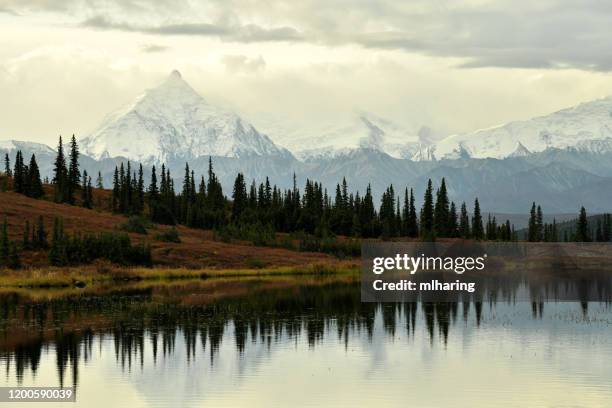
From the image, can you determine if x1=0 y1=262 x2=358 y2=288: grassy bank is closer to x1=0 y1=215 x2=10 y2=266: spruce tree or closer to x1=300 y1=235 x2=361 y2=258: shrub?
x1=0 y1=215 x2=10 y2=266: spruce tree

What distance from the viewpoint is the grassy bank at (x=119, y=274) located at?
117m

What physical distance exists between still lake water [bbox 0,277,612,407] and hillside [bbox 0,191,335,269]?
48247 mm

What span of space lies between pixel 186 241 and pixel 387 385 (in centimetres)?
11499

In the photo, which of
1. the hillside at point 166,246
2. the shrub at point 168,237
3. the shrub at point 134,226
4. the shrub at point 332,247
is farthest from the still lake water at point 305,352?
the shrub at point 332,247

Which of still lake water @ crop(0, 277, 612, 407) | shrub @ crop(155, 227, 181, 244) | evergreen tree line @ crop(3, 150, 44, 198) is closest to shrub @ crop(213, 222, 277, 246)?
shrub @ crop(155, 227, 181, 244)

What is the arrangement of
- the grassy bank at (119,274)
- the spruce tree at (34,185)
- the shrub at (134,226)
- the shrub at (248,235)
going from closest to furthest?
the grassy bank at (119,274)
the shrub at (134,226)
the shrub at (248,235)
the spruce tree at (34,185)

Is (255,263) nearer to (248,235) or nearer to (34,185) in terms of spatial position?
(248,235)

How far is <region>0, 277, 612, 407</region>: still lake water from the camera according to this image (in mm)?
49500

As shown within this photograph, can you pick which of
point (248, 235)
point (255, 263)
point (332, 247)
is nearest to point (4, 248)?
point (255, 263)

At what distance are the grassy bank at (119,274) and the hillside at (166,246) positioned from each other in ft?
16.8

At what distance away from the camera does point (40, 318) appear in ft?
262

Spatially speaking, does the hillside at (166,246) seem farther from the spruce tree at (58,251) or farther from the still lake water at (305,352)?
the still lake water at (305,352)

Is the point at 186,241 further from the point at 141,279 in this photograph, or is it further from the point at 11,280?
the point at 11,280

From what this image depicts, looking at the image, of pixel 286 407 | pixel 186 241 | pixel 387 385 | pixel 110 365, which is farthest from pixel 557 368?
pixel 186 241
